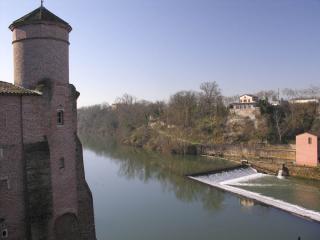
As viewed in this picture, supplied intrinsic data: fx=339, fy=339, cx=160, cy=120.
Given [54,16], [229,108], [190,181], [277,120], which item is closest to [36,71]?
[54,16]

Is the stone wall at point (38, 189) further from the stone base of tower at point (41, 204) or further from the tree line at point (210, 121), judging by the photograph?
the tree line at point (210, 121)

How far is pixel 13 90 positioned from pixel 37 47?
4.87 feet

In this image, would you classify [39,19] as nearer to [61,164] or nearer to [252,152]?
[61,164]

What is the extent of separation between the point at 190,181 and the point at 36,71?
16.9 meters

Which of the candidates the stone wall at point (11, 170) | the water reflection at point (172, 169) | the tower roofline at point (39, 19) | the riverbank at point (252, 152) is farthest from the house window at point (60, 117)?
the riverbank at point (252, 152)

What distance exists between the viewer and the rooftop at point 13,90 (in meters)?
8.22

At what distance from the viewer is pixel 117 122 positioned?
67000mm

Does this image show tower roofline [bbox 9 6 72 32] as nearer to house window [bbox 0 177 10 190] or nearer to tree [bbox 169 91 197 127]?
house window [bbox 0 177 10 190]

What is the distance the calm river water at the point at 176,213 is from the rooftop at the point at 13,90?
7.56 meters

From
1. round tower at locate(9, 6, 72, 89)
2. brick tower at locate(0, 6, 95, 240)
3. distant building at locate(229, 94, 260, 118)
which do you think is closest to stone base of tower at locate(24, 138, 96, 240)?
brick tower at locate(0, 6, 95, 240)

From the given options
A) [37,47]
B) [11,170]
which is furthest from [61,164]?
[37,47]

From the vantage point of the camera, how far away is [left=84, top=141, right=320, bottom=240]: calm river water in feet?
47.7

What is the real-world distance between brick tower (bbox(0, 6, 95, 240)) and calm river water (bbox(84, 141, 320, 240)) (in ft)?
16.2

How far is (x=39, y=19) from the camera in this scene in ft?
30.2
